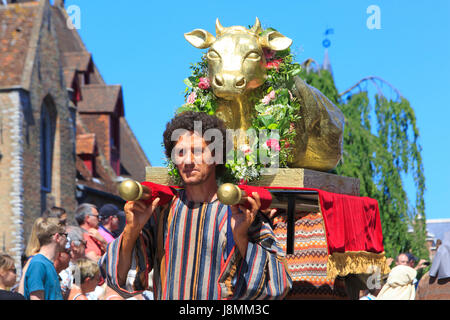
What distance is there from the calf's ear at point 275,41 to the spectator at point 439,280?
3.20 m

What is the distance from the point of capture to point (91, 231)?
8.55m

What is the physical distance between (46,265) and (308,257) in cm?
221

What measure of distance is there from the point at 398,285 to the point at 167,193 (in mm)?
6649

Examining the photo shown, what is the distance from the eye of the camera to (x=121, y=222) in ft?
30.7

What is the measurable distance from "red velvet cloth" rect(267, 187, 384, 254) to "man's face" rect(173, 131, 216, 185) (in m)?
1.10

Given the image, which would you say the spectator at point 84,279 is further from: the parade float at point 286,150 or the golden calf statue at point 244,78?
the golden calf statue at point 244,78

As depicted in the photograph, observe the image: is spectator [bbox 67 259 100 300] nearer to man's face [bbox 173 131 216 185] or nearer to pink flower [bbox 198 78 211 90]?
pink flower [bbox 198 78 211 90]

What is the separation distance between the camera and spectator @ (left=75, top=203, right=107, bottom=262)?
8.41 m

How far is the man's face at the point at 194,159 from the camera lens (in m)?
3.83

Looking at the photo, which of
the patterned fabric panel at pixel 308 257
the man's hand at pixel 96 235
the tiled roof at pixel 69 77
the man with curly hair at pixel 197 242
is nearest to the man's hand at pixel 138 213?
the man with curly hair at pixel 197 242

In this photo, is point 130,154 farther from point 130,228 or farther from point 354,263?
point 130,228

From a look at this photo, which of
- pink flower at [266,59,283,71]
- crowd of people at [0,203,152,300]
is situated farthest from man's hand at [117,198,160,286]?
crowd of people at [0,203,152,300]
